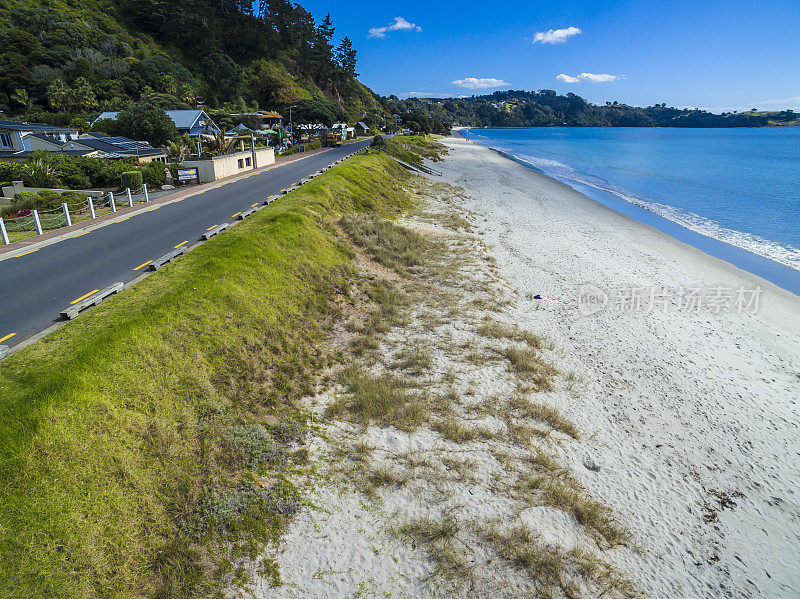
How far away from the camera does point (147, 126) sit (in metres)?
39.4

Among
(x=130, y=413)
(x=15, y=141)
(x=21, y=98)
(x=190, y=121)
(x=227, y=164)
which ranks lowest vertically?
(x=130, y=413)

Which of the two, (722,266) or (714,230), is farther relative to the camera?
(714,230)

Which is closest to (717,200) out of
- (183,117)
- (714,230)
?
(714,230)

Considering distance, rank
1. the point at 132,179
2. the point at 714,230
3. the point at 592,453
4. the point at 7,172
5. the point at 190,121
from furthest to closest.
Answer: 1. the point at 190,121
2. the point at 714,230
3. the point at 132,179
4. the point at 7,172
5. the point at 592,453

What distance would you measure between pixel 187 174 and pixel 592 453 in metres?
29.6

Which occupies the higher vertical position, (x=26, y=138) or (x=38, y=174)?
(x=26, y=138)

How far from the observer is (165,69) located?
74312 millimetres

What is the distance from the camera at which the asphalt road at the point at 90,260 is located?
979 cm

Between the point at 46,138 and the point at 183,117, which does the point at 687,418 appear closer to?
the point at 46,138

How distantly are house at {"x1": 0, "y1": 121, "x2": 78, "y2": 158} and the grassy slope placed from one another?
124 feet

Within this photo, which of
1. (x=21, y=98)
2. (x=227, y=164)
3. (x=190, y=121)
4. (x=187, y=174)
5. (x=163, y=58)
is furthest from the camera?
(x=163, y=58)

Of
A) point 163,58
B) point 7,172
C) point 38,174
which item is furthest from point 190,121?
point 163,58

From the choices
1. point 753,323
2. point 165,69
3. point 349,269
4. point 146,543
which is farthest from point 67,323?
point 165,69

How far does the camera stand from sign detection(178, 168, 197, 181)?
28.0 metres
